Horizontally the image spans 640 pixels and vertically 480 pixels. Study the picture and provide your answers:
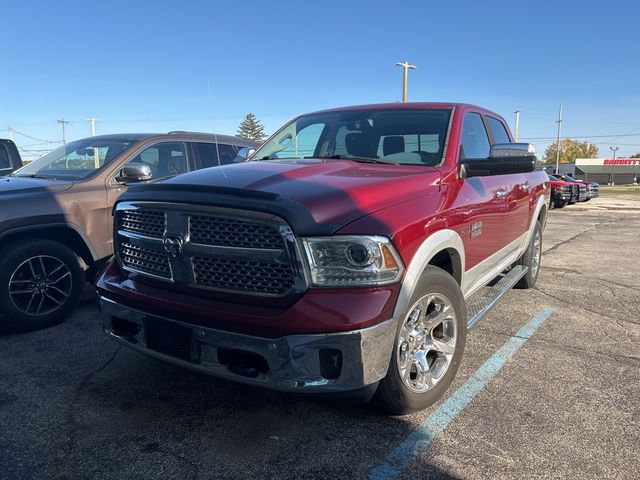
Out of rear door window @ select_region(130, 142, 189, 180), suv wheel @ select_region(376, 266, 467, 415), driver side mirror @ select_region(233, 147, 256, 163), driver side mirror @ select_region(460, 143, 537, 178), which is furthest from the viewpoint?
rear door window @ select_region(130, 142, 189, 180)

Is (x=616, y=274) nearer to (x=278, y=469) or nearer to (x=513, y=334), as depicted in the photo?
(x=513, y=334)

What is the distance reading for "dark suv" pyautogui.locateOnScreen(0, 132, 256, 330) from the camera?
424 cm

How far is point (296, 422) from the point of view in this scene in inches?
113

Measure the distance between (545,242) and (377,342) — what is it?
30.0 feet

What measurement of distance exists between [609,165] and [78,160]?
9940 cm

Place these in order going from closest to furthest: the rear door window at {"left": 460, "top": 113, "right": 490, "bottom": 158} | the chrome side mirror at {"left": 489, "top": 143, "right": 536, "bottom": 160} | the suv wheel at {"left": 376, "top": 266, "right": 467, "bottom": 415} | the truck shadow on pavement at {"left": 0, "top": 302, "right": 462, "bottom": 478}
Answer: the truck shadow on pavement at {"left": 0, "top": 302, "right": 462, "bottom": 478}
the suv wheel at {"left": 376, "top": 266, "right": 467, "bottom": 415}
the chrome side mirror at {"left": 489, "top": 143, "right": 536, "bottom": 160}
the rear door window at {"left": 460, "top": 113, "right": 490, "bottom": 158}

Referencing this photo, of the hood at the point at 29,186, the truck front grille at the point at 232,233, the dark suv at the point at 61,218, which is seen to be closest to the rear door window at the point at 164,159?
the dark suv at the point at 61,218

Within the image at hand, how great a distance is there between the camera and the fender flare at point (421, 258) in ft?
8.18

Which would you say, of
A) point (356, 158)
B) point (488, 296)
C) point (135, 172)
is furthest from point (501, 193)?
point (135, 172)

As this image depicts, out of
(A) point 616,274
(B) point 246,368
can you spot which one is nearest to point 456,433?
(B) point 246,368

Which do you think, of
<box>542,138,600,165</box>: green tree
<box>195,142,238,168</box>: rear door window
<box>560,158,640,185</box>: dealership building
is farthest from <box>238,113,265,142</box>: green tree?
<box>542,138,600,165</box>: green tree

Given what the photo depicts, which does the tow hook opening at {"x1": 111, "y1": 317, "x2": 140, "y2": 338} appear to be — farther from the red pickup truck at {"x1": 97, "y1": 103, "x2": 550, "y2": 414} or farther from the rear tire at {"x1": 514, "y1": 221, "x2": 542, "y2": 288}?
the rear tire at {"x1": 514, "y1": 221, "x2": 542, "y2": 288}

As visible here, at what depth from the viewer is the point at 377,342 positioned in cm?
239

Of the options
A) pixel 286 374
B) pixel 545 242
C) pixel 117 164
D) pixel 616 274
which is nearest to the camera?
pixel 286 374
